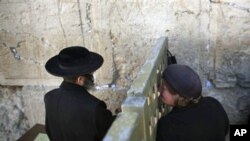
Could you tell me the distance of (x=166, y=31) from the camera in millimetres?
4035

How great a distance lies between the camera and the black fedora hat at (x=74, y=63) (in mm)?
2914

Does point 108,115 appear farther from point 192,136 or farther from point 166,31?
point 166,31

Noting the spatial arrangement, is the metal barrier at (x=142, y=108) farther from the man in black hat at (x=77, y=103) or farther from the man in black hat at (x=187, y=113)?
the man in black hat at (x=77, y=103)

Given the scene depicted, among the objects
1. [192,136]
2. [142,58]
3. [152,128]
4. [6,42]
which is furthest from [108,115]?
[6,42]

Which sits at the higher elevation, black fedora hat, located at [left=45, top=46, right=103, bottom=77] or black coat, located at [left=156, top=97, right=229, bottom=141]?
black fedora hat, located at [left=45, top=46, right=103, bottom=77]

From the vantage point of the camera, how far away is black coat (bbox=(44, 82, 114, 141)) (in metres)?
2.92

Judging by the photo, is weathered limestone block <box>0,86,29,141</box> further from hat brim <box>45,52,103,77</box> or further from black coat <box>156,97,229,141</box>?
black coat <box>156,97,229,141</box>

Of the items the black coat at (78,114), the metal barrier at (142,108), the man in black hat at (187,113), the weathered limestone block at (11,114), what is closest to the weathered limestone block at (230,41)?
the metal barrier at (142,108)

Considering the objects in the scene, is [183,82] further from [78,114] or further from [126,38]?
[126,38]

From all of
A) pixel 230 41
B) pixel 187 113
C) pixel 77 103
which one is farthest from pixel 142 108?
pixel 230 41

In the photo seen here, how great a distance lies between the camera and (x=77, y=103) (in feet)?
9.62

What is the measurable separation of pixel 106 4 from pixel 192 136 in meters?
1.96

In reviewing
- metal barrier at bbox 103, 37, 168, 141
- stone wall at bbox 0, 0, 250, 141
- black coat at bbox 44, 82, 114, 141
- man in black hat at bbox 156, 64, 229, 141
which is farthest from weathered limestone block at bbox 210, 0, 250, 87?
black coat at bbox 44, 82, 114, 141

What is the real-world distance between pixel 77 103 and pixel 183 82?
801mm
